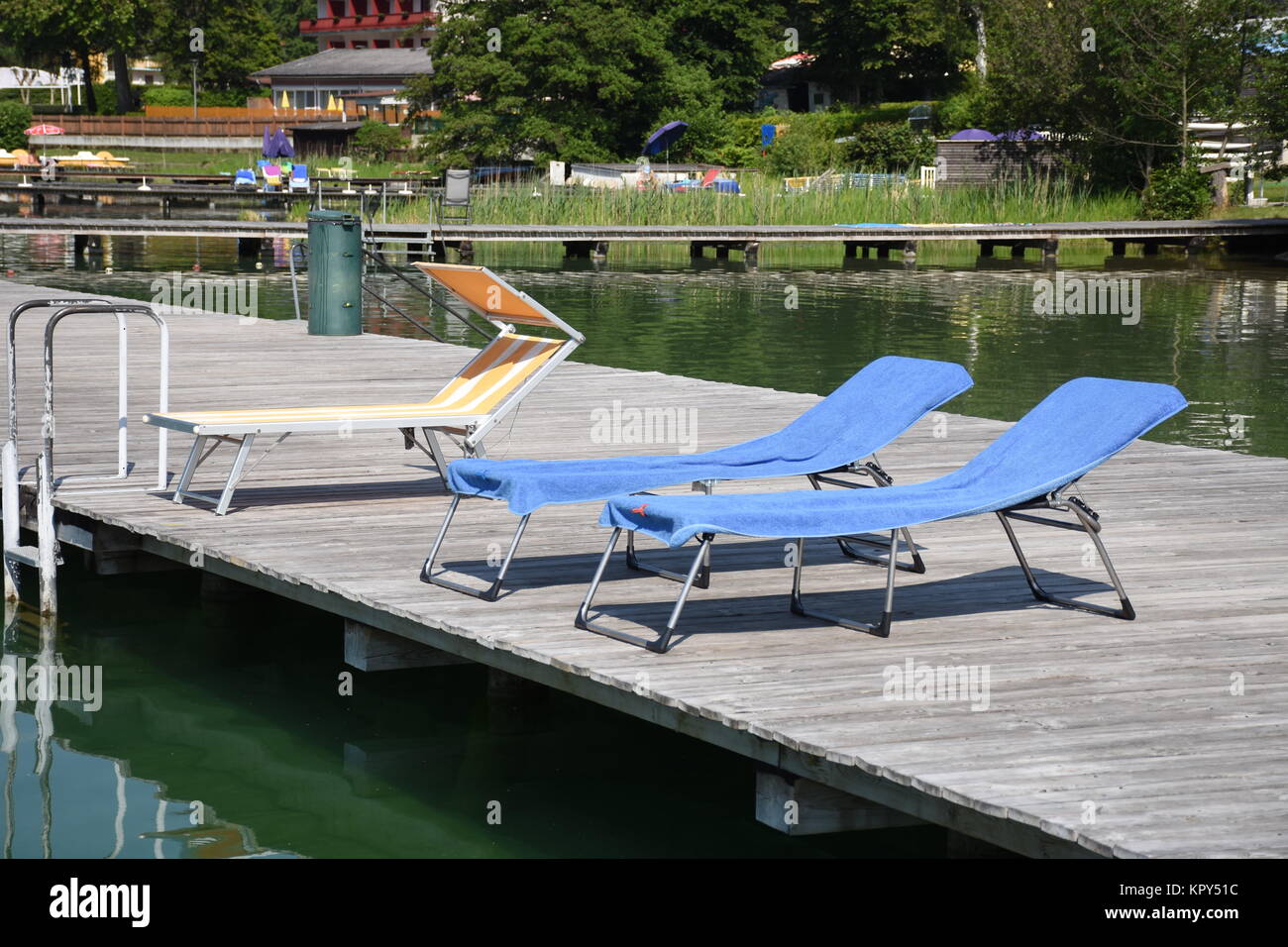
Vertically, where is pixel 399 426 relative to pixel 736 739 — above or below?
above

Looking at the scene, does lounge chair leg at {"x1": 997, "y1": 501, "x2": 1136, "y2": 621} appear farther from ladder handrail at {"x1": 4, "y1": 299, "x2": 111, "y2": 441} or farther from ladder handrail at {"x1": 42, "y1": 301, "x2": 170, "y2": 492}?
→ ladder handrail at {"x1": 4, "y1": 299, "x2": 111, "y2": 441}

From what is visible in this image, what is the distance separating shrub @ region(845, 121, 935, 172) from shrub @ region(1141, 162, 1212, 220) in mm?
8921

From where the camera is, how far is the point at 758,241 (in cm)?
3469

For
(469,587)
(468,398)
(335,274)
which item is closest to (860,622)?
(469,587)

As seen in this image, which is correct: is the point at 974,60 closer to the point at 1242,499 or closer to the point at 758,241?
the point at 758,241

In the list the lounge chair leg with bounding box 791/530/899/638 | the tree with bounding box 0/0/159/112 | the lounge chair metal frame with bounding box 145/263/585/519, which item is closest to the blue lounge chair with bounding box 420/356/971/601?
the lounge chair leg with bounding box 791/530/899/638

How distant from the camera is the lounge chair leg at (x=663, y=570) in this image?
6535mm

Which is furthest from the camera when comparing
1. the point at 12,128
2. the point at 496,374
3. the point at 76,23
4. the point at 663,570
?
the point at 76,23

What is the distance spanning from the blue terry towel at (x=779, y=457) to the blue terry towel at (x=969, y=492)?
16.7 inches

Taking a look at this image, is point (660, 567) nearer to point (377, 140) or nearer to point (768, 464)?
point (768, 464)

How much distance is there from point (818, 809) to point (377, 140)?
197 ft

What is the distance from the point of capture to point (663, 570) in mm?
6793

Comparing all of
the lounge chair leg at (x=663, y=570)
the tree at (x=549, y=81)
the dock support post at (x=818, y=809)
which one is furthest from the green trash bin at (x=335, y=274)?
the tree at (x=549, y=81)

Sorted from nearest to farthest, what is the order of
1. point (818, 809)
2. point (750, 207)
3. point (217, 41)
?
point (818, 809) < point (750, 207) < point (217, 41)
